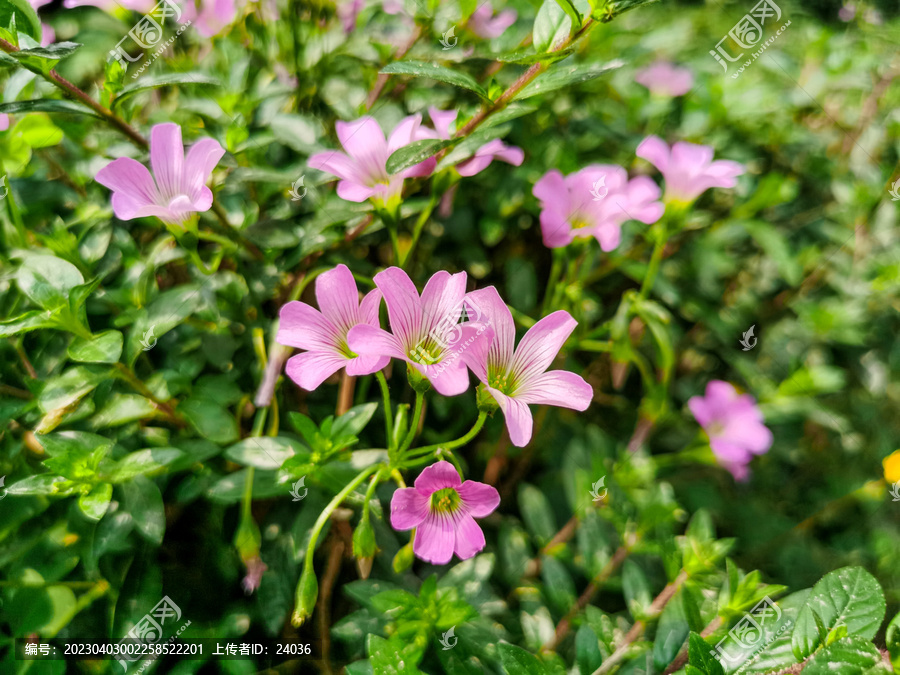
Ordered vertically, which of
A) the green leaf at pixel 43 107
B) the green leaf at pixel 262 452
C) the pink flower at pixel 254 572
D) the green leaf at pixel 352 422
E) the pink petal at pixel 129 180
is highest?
the green leaf at pixel 43 107

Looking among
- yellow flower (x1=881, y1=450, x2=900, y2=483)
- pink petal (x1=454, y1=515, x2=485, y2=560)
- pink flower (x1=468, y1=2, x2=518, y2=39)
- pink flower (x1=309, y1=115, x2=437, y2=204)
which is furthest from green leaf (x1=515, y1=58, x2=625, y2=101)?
yellow flower (x1=881, y1=450, x2=900, y2=483)

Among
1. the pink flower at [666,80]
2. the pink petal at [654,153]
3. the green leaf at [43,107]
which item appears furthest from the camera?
the pink flower at [666,80]

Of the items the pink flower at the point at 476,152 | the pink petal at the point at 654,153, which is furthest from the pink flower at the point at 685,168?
the pink flower at the point at 476,152

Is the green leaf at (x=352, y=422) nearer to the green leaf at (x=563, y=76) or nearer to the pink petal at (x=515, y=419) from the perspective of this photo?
the pink petal at (x=515, y=419)

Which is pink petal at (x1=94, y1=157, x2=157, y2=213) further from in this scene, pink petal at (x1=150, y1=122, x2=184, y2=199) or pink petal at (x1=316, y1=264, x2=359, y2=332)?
pink petal at (x1=316, y1=264, x2=359, y2=332)

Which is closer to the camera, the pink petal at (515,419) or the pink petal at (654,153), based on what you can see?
the pink petal at (515,419)

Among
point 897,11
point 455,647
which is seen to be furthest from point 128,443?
point 897,11

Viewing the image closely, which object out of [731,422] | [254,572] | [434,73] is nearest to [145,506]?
[254,572]
